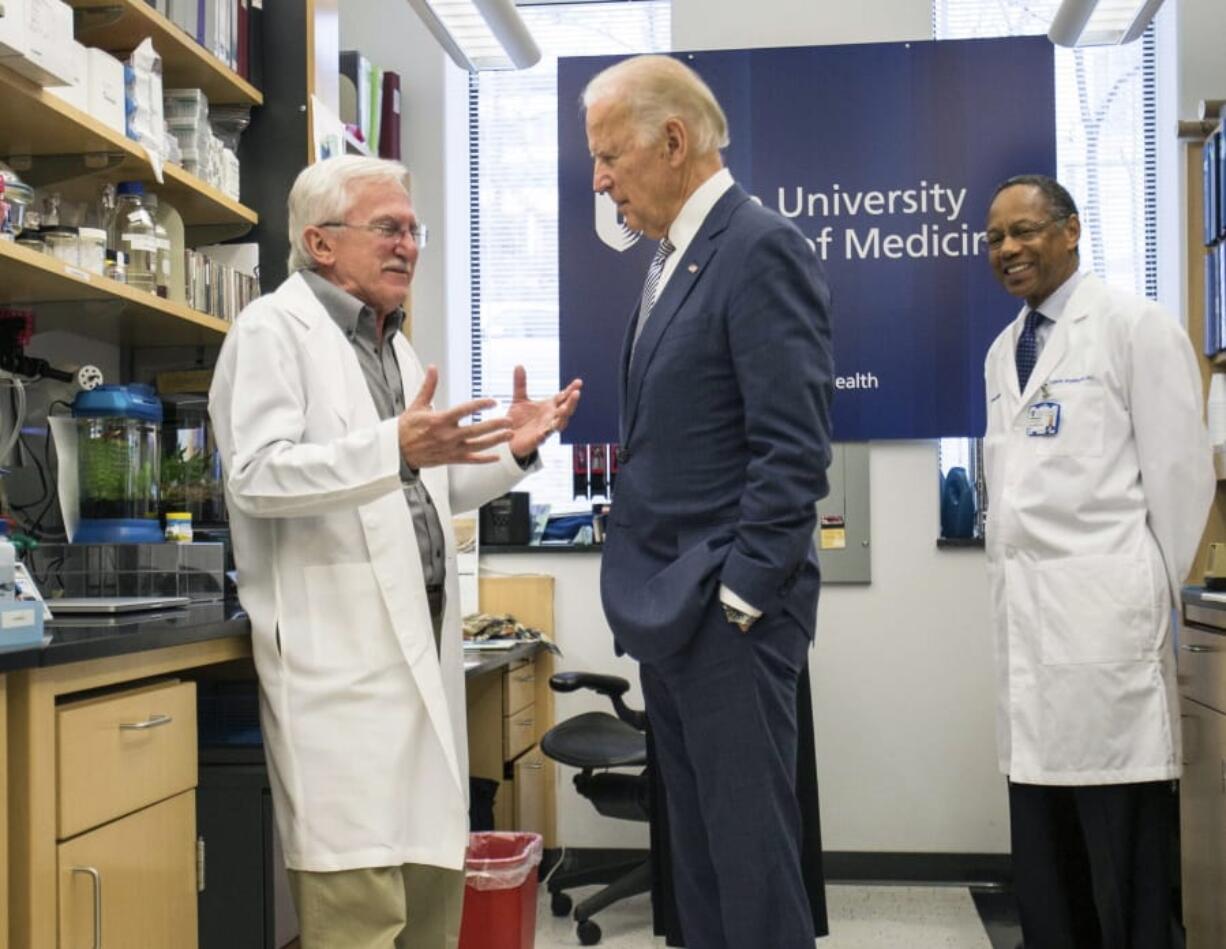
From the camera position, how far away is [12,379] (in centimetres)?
262

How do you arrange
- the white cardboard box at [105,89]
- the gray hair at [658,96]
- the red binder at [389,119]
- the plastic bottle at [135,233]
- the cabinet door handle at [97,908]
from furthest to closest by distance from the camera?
the red binder at [389,119]
the plastic bottle at [135,233]
the white cardboard box at [105,89]
the gray hair at [658,96]
the cabinet door handle at [97,908]

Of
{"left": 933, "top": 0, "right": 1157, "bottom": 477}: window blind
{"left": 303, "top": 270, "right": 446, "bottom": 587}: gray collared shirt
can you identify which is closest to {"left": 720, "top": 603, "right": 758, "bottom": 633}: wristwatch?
{"left": 303, "top": 270, "right": 446, "bottom": 587}: gray collared shirt

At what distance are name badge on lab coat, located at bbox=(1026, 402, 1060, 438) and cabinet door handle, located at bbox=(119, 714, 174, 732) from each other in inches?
69.1

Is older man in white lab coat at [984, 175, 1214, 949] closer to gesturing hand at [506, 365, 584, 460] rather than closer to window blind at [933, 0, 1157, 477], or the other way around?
gesturing hand at [506, 365, 584, 460]

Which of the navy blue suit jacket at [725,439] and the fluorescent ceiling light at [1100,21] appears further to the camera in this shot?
the fluorescent ceiling light at [1100,21]

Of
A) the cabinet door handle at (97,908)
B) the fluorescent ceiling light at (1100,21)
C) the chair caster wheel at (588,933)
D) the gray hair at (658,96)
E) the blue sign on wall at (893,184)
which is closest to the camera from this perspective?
the cabinet door handle at (97,908)

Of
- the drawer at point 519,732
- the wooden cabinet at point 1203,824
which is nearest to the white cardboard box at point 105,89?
the drawer at point 519,732

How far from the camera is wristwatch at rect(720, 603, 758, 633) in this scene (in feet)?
6.03

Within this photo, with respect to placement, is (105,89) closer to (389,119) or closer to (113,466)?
(113,466)

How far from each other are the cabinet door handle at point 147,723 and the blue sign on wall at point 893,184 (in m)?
2.48

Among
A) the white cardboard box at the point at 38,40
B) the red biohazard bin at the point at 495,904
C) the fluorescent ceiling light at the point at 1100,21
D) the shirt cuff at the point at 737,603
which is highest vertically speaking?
the fluorescent ceiling light at the point at 1100,21

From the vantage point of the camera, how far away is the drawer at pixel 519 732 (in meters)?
3.88

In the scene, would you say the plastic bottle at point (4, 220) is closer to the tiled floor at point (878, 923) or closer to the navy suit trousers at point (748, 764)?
the navy suit trousers at point (748, 764)

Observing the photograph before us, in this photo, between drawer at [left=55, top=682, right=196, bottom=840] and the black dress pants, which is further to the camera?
the black dress pants
